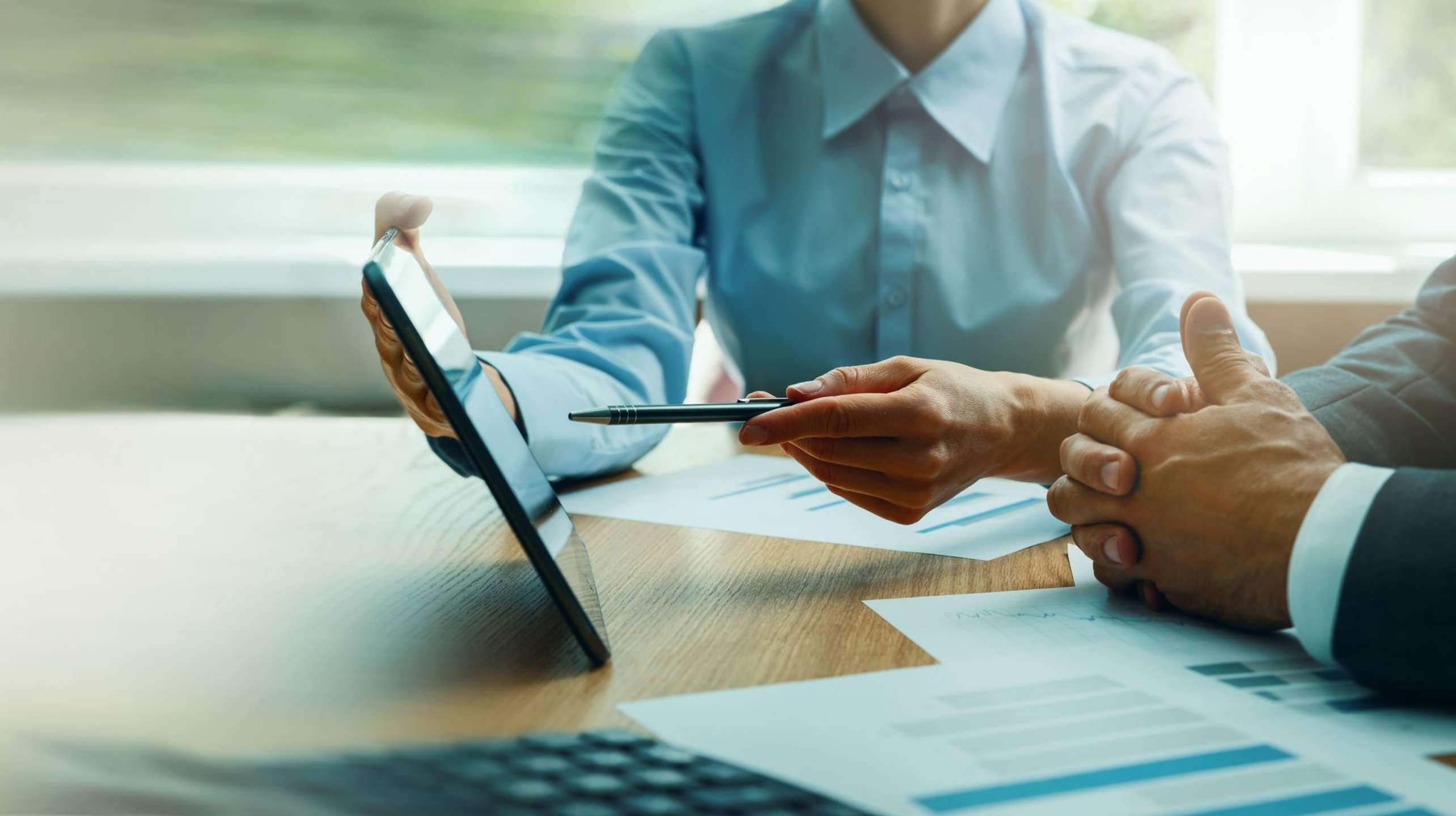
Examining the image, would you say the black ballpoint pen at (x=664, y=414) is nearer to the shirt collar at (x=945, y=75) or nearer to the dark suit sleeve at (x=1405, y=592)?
the dark suit sleeve at (x=1405, y=592)

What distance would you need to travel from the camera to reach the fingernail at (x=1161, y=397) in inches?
21.9

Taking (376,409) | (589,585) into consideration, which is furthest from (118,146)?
(589,585)

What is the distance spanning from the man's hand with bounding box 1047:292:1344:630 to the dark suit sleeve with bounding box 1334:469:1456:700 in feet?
0.13

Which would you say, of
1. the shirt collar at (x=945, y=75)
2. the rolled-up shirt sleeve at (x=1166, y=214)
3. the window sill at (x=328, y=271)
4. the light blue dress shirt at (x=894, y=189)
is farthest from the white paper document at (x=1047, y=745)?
the window sill at (x=328, y=271)

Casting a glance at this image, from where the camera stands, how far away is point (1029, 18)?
120 centimetres

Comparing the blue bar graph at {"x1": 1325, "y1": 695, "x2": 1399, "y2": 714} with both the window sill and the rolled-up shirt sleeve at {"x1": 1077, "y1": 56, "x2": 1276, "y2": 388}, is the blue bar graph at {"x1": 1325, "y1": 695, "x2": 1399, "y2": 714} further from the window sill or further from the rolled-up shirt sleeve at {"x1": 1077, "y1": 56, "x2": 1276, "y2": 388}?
the window sill

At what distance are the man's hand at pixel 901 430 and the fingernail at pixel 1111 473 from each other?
0.10 meters

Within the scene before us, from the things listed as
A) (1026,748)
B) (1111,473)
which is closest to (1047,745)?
(1026,748)

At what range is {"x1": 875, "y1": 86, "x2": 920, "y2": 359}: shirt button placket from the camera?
3.65 feet

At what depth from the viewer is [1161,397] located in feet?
1.83

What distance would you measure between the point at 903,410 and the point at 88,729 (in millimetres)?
420

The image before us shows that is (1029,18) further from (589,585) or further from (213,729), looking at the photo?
(213,729)

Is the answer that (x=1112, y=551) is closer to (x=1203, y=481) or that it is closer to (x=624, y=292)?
(x=1203, y=481)

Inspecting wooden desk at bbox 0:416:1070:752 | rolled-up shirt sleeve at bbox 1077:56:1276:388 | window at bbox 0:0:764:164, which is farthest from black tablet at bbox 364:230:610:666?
window at bbox 0:0:764:164
